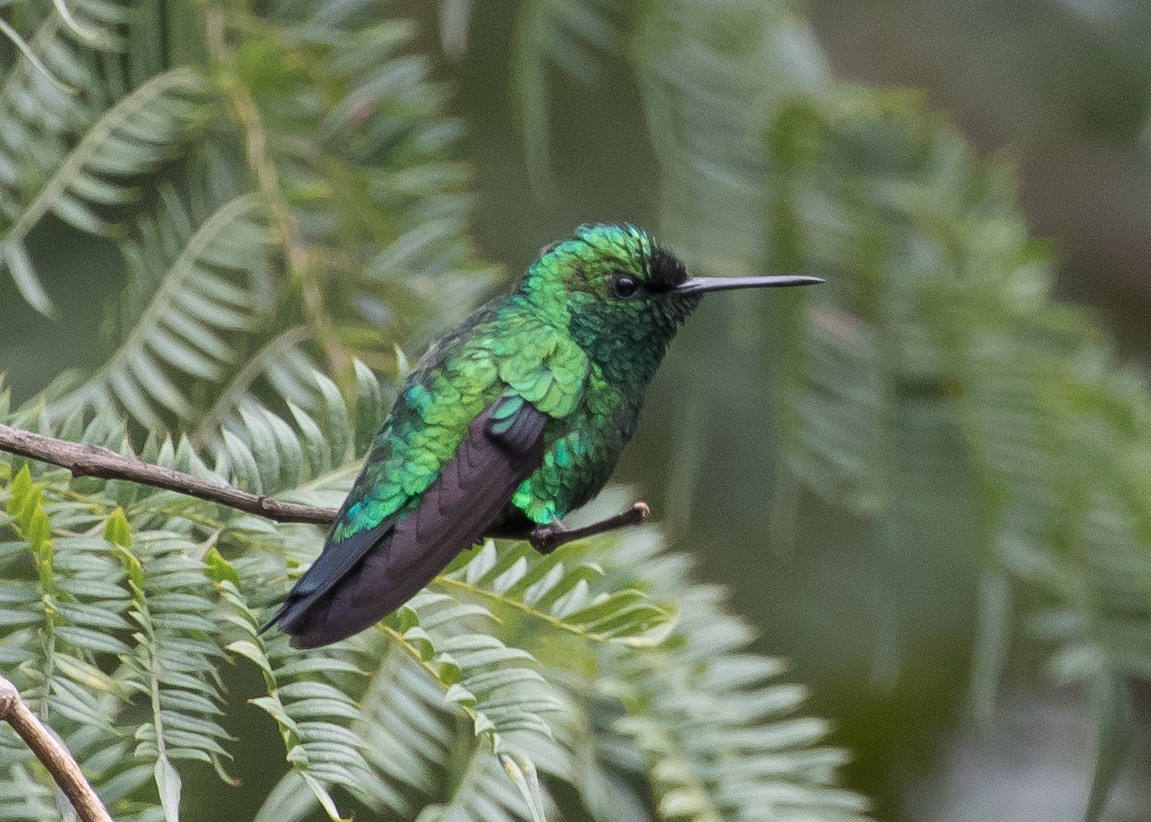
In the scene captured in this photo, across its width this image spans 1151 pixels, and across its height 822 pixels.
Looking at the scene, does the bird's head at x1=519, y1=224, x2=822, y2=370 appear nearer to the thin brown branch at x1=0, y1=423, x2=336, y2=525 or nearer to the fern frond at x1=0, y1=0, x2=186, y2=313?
the thin brown branch at x1=0, y1=423, x2=336, y2=525

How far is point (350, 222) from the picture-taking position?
1863 millimetres

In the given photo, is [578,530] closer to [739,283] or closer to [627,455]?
[739,283]

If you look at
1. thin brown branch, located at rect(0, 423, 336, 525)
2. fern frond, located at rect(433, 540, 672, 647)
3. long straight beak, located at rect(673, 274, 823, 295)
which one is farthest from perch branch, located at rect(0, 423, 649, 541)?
long straight beak, located at rect(673, 274, 823, 295)

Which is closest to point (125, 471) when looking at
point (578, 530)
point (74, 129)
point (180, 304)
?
point (578, 530)

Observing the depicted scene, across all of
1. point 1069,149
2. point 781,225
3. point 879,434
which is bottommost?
point 879,434

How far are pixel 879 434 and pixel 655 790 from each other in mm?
1089

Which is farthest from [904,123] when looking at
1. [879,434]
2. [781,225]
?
[879,434]

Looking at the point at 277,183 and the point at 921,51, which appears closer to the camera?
the point at 277,183

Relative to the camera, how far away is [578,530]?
1043mm

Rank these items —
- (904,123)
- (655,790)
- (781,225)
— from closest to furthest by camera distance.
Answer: (655,790)
(781,225)
(904,123)

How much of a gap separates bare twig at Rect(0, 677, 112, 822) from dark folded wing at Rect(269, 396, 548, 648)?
182 millimetres

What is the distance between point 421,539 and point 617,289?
0.44m

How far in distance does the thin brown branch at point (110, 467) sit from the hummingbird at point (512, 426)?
3.1 inches

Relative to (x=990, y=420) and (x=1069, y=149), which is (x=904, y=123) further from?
(x=1069, y=149)
